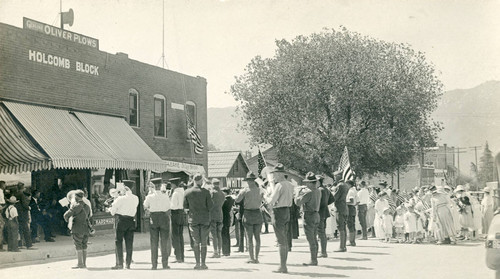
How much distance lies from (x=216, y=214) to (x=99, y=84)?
8613 mm

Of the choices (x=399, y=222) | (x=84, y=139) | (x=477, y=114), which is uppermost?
(x=477, y=114)

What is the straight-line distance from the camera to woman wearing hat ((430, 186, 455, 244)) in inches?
684

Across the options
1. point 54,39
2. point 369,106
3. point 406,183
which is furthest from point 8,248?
point 406,183

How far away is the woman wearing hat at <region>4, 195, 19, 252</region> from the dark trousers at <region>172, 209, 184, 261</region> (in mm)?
4225

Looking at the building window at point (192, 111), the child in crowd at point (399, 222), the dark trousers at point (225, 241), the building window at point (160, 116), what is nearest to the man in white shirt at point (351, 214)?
the child in crowd at point (399, 222)

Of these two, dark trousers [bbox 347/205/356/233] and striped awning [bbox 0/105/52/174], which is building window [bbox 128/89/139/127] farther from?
dark trousers [bbox 347/205/356/233]

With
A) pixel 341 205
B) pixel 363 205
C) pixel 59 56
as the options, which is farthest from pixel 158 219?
pixel 363 205

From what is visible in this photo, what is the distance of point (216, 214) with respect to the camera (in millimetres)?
14070

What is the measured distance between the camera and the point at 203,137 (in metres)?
27.2

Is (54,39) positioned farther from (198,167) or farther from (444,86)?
(444,86)

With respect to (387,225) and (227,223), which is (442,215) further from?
(227,223)

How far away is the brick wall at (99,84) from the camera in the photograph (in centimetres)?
1692

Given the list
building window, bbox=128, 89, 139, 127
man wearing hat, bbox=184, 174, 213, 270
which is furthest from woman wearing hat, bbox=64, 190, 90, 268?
building window, bbox=128, 89, 139, 127

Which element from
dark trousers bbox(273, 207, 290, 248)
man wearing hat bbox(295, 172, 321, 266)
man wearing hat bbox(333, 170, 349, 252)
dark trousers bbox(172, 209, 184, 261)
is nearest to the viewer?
dark trousers bbox(273, 207, 290, 248)
